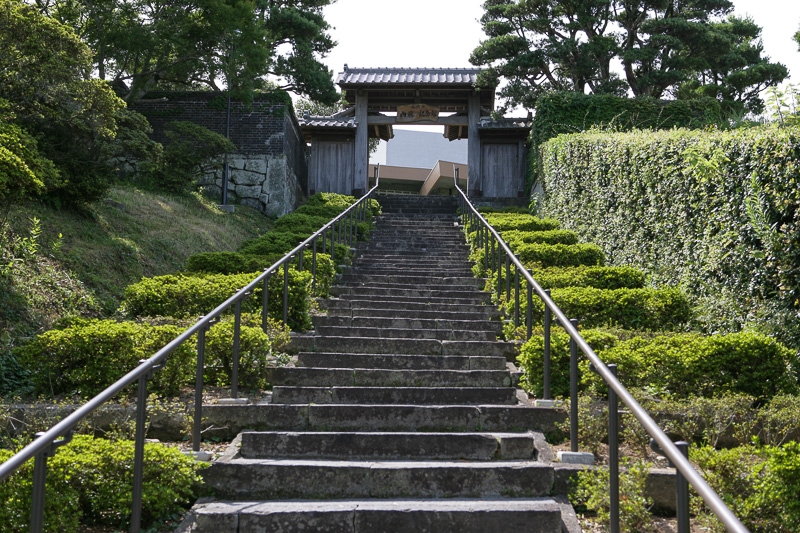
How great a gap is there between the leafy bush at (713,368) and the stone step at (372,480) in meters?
1.35

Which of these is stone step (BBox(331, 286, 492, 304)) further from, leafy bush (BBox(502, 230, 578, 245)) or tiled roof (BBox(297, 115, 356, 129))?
tiled roof (BBox(297, 115, 356, 129))

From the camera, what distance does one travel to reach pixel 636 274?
8531mm

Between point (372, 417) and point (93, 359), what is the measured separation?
2193 millimetres

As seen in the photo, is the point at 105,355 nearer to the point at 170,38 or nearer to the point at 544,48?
the point at 170,38

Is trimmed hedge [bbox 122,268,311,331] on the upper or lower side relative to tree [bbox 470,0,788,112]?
lower

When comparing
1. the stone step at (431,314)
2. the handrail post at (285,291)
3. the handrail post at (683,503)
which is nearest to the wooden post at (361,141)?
the stone step at (431,314)

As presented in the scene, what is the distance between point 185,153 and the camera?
14805 millimetres

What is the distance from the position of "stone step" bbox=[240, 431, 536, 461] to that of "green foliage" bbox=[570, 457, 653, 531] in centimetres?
70

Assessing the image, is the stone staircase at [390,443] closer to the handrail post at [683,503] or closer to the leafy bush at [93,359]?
the leafy bush at [93,359]

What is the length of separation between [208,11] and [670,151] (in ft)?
34.8

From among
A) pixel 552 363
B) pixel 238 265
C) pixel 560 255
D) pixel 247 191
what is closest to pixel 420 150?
pixel 247 191

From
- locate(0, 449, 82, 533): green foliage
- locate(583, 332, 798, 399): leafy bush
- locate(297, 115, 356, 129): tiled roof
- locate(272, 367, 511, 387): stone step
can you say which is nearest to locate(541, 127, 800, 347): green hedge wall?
locate(583, 332, 798, 399): leafy bush

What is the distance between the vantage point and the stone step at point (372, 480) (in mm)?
3949

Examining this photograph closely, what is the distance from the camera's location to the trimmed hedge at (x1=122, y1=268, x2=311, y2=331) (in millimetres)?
6926
